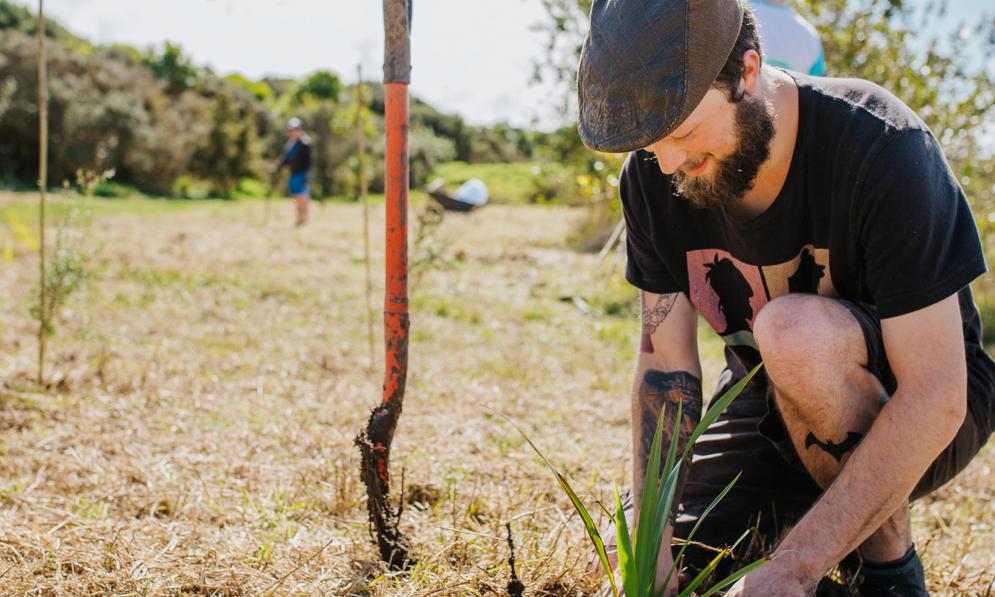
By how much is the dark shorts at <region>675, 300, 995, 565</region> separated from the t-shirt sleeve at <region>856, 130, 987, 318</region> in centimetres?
20

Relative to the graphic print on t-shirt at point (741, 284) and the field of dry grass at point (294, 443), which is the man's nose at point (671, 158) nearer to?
the graphic print on t-shirt at point (741, 284)

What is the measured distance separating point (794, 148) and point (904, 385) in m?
0.57

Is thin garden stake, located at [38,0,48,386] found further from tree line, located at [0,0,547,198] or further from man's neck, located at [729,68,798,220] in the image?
tree line, located at [0,0,547,198]

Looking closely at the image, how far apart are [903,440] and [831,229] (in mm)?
478

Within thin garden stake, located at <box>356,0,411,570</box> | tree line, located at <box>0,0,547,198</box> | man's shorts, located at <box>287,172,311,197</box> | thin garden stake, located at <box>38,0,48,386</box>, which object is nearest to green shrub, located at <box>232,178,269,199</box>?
tree line, located at <box>0,0,547,198</box>

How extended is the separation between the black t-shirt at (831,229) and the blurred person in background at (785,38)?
4.55 ft

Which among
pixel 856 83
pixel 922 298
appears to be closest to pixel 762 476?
pixel 922 298

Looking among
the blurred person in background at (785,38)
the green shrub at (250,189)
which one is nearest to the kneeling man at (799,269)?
the blurred person in background at (785,38)

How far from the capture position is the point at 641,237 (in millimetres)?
2186

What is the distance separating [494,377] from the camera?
13.8ft

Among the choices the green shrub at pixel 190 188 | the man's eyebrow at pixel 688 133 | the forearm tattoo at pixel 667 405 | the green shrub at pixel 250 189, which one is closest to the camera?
the man's eyebrow at pixel 688 133

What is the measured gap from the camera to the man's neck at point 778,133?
181 cm

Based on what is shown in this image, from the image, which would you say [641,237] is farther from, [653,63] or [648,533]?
[648,533]

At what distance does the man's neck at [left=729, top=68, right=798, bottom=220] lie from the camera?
71.2 inches
